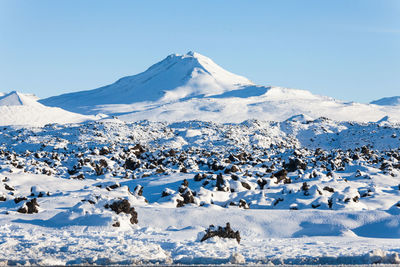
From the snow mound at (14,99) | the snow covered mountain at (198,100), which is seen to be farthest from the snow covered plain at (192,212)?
the snow mound at (14,99)

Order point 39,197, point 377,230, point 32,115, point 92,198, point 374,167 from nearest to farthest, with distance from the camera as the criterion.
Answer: point 377,230, point 92,198, point 39,197, point 374,167, point 32,115

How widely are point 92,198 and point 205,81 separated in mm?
80068

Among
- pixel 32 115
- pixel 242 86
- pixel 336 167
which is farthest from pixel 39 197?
pixel 242 86

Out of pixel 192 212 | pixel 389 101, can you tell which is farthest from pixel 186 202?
pixel 389 101

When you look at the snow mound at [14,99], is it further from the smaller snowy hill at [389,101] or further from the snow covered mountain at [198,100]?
the smaller snowy hill at [389,101]

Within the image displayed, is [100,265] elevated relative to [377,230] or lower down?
elevated

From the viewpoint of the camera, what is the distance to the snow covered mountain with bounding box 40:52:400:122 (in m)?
60.8

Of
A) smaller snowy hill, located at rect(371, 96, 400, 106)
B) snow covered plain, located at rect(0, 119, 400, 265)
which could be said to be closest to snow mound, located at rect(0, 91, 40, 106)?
snow covered plain, located at rect(0, 119, 400, 265)

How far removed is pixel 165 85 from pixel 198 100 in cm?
1854

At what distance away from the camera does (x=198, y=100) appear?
70.9 metres

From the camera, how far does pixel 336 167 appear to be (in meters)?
18.6

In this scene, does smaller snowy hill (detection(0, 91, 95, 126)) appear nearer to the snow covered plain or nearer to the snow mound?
the snow mound

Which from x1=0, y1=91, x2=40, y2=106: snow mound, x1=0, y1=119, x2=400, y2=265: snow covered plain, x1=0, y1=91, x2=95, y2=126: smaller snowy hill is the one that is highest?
x1=0, y1=91, x2=40, y2=106: snow mound

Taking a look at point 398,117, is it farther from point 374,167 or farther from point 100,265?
point 100,265
